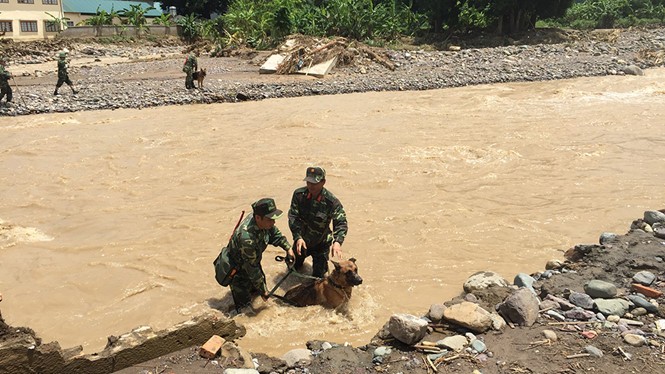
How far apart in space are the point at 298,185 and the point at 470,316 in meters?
6.16

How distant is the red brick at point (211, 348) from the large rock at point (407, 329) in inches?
57.0

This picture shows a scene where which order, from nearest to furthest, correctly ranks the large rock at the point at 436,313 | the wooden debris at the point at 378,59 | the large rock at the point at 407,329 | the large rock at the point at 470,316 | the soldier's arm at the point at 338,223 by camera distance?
the large rock at the point at 407,329 < the large rock at the point at 470,316 < the large rock at the point at 436,313 < the soldier's arm at the point at 338,223 < the wooden debris at the point at 378,59

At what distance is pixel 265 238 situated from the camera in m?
5.55

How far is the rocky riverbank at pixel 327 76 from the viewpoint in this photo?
19172 millimetres

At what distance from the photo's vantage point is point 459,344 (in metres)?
4.50

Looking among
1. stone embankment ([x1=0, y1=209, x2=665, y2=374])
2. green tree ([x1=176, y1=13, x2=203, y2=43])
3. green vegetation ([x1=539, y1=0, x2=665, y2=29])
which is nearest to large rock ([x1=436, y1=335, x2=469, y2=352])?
stone embankment ([x1=0, y1=209, x2=665, y2=374])

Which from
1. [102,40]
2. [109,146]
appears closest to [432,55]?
[109,146]

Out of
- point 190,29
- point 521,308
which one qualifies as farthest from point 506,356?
point 190,29

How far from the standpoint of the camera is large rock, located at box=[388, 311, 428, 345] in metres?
4.54

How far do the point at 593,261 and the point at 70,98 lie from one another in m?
17.8

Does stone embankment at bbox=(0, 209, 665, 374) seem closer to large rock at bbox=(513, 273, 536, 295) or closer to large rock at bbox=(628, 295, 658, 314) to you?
large rock at bbox=(628, 295, 658, 314)

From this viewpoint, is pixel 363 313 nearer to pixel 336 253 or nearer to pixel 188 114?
pixel 336 253

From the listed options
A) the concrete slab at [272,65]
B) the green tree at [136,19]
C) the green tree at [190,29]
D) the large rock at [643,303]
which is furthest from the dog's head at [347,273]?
the green tree at [136,19]

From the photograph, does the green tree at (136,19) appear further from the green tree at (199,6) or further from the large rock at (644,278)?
the large rock at (644,278)
